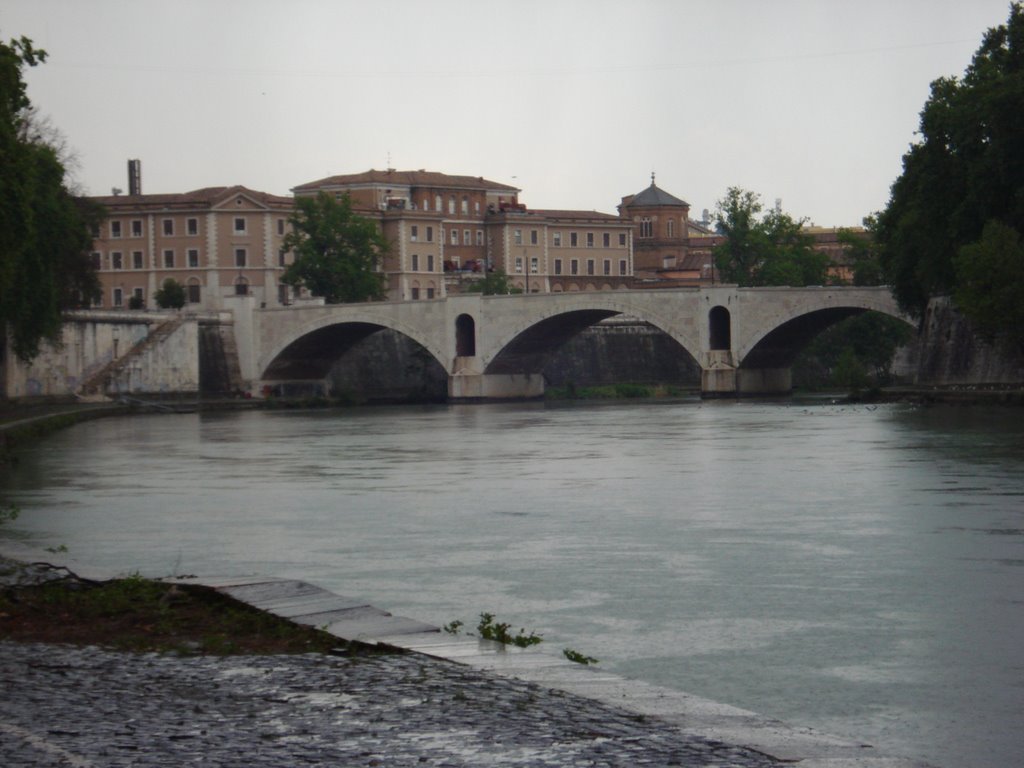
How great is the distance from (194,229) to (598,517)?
73.6m

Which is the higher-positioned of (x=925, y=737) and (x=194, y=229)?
(x=194, y=229)

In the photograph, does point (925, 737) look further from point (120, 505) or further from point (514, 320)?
point (514, 320)

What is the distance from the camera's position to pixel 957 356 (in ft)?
175

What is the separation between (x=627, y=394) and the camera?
77.9m

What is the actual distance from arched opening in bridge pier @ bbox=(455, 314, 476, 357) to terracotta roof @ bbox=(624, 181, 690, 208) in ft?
175

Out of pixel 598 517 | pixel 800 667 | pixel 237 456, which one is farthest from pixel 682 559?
pixel 237 456

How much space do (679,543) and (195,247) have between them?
76380 mm

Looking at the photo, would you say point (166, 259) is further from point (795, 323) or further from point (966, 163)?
point (966, 163)

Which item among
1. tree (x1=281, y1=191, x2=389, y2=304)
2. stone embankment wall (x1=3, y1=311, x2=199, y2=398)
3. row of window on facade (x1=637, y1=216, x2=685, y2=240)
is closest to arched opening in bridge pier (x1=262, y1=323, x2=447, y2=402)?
tree (x1=281, y1=191, x2=389, y2=304)

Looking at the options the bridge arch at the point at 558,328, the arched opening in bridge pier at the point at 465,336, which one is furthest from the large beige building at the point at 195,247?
the bridge arch at the point at 558,328

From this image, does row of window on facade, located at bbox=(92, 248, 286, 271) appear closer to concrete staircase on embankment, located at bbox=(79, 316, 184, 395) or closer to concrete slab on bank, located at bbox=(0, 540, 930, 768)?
concrete staircase on embankment, located at bbox=(79, 316, 184, 395)

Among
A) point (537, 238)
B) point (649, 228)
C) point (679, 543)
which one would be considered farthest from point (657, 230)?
point (679, 543)

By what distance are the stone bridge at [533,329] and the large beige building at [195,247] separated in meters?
11.4

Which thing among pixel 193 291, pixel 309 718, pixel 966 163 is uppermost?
pixel 966 163
